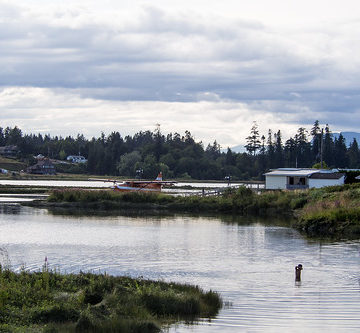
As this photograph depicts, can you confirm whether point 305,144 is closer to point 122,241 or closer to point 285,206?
point 285,206

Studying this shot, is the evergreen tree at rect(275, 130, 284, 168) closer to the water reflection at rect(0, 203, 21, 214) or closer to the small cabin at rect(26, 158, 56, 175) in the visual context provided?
the small cabin at rect(26, 158, 56, 175)

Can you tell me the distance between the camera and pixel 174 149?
653 ft

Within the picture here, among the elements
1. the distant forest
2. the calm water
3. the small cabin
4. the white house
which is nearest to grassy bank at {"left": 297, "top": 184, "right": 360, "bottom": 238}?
the calm water

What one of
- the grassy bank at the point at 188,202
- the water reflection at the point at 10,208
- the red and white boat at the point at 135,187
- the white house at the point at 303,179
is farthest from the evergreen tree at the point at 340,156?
the water reflection at the point at 10,208

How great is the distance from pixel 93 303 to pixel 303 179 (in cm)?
6444

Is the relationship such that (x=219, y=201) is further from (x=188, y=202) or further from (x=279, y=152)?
(x=279, y=152)

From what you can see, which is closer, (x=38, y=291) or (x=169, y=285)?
(x=38, y=291)

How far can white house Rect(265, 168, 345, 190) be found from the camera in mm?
75688

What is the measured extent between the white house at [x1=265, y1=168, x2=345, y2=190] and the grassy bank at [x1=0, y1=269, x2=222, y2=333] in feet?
187

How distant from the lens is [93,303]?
18.3 meters

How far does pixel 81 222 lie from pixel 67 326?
35085mm

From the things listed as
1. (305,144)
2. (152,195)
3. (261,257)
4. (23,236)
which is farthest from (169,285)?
(305,144)

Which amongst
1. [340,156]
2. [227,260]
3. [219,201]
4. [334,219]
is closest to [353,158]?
[340,156]

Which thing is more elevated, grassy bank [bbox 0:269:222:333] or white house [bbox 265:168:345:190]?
white house [bbox 265:168:345:190]
